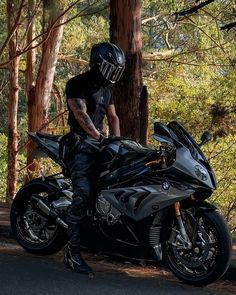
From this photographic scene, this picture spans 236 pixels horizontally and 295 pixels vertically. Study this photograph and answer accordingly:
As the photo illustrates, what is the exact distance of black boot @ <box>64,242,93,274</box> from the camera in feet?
16.8

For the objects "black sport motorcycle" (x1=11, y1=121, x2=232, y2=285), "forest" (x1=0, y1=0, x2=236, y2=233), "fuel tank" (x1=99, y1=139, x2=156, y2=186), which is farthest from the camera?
"forest" (x1=0, y1=0, x2=236, y2=233)

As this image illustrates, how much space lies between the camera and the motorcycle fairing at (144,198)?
4.75m

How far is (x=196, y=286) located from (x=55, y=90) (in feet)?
67.6

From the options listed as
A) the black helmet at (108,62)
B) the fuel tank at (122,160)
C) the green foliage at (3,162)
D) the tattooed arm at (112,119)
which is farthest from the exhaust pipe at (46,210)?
the green foliage at (3,162)

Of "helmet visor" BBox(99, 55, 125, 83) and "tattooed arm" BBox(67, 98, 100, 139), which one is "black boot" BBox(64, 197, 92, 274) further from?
"helmet visor" BBox(99, 55, 125, 83)

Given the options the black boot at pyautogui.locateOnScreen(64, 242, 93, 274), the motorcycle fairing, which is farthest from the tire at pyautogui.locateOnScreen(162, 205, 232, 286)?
the black boot at pyautogui.locateOnScreen(64, 242, 93, 274)

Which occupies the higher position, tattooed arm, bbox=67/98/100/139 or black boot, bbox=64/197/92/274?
tattooed arm, bbox=67/98/100/139

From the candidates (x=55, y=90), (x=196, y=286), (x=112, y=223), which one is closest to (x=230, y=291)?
(x=196, y=286)

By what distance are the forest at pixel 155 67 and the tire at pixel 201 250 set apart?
27.0 feet

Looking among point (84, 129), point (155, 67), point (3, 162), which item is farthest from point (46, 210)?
point (3, 162)

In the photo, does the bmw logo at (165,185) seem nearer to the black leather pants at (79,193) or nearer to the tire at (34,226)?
the black leather pants at (79,193)

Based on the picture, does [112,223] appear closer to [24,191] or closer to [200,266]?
[200,266]

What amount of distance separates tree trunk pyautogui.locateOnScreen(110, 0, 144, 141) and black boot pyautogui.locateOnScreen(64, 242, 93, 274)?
3015mm

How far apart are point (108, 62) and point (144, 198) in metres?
1.26
